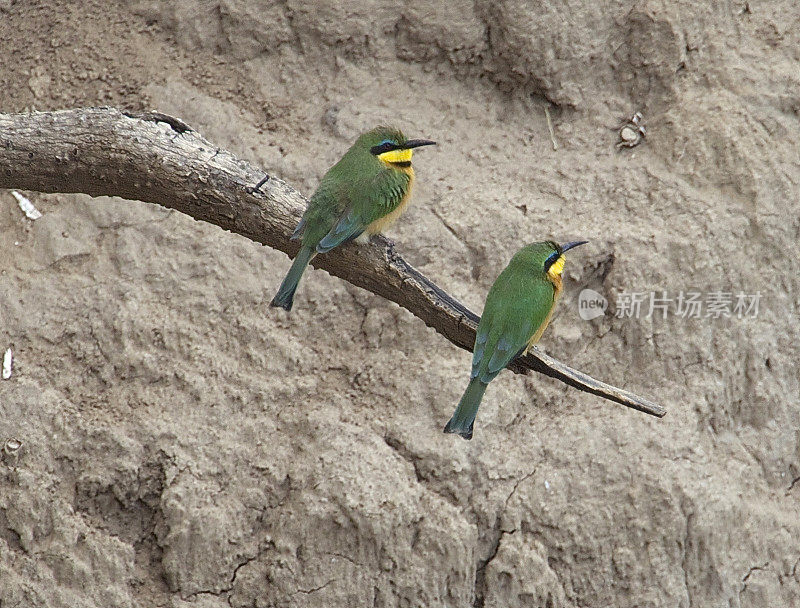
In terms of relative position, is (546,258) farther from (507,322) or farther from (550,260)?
(507,322)

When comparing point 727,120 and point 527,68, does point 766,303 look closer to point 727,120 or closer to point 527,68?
point 727,120

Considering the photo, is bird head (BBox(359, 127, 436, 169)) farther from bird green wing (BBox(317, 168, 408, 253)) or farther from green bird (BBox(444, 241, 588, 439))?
green bird (BBox(444, 241, 588, 439))

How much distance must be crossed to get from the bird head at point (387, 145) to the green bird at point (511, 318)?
519 mm

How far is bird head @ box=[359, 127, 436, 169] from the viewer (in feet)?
10.9

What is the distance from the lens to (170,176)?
2.83m

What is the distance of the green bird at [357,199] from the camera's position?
294 cm

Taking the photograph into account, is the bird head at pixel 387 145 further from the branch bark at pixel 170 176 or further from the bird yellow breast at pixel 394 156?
the branch bark at pixel 170 176

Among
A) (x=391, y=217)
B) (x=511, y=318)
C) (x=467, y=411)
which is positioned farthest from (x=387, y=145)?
(x=467, y=411)

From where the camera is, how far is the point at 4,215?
3.97 metres

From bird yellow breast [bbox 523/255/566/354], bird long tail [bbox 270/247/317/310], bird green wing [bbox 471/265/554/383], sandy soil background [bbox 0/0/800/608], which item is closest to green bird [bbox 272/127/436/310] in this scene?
bird long tail [bbox 270/247/317/310]

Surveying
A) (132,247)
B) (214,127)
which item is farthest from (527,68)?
(132,247)

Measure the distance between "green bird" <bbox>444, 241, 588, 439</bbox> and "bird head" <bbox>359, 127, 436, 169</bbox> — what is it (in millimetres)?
519

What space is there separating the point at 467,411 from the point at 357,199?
2.43 feet

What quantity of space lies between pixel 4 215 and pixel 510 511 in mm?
2322
